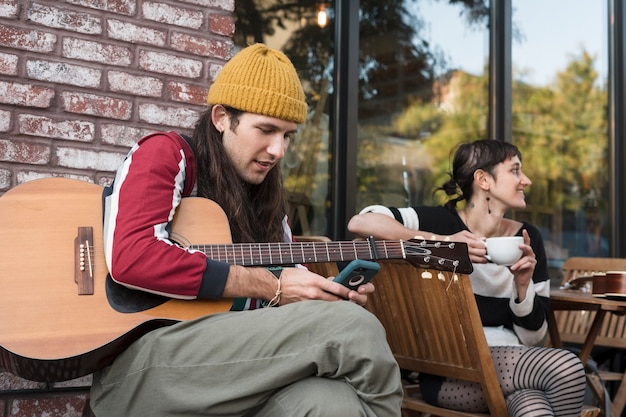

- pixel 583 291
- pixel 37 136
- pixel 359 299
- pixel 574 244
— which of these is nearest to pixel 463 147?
A: pixel 583 291

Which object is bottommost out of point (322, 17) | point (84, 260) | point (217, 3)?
point (84, 260)

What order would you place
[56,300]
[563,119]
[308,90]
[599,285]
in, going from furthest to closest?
[563,119] < [308,90] < [599,285] < [56,300]

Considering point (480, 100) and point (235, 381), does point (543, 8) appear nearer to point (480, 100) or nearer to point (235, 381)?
point (480, 100)

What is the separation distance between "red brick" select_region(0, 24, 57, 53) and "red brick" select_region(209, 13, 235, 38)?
557 millimetres

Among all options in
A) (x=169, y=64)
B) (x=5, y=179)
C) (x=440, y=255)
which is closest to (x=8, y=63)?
(x=5, y=179)

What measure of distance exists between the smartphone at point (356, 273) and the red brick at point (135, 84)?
113cm

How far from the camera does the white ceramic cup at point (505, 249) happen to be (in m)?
2.26

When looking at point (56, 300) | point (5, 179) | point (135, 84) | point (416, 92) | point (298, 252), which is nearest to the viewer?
point (56, 300)

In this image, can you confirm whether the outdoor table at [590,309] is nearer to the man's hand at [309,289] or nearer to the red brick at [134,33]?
the man's hand at [309,289]

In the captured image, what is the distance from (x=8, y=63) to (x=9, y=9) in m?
0.17

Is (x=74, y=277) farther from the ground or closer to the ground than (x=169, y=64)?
closer to the ground

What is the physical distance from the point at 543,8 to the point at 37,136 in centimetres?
330

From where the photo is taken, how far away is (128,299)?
1745 millimetres

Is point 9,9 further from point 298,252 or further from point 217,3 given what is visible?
point 298,252
